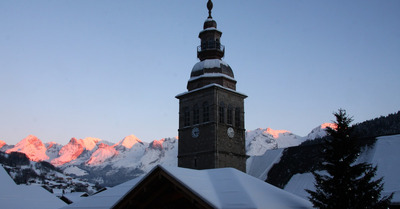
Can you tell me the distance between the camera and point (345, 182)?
19359 mm

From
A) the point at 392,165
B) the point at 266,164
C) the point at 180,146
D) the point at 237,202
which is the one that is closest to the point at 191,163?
the point at 180,146

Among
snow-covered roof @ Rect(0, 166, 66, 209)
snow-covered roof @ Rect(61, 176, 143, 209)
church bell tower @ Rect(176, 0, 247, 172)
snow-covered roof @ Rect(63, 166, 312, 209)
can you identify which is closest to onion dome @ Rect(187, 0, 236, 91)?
church bell tower @ Rect(176, 0, 247, 172)

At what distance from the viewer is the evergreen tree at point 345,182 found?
1894 cm

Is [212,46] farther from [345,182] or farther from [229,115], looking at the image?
[345,182]

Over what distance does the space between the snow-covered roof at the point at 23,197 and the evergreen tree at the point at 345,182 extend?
29.5 meters

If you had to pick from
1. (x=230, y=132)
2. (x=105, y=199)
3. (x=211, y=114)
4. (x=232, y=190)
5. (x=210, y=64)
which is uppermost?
(x=210, y=64)

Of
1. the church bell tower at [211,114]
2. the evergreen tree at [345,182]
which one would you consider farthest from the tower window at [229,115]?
the evergreen tree at [345,182]

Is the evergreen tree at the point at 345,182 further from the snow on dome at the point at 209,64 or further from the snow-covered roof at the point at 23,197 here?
the snow-covered roof at the point at 23,197

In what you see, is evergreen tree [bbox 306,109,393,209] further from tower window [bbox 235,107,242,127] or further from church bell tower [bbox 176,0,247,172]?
tower window [bbox 235,107,242,127]

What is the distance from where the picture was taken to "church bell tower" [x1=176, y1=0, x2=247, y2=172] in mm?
42406

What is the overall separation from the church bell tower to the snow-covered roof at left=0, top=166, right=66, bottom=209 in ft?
44.5

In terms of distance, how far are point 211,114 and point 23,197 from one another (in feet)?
64.6

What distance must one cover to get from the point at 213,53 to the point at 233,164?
11.9 metres

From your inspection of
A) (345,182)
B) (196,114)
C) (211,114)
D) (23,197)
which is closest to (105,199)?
(345,182)
